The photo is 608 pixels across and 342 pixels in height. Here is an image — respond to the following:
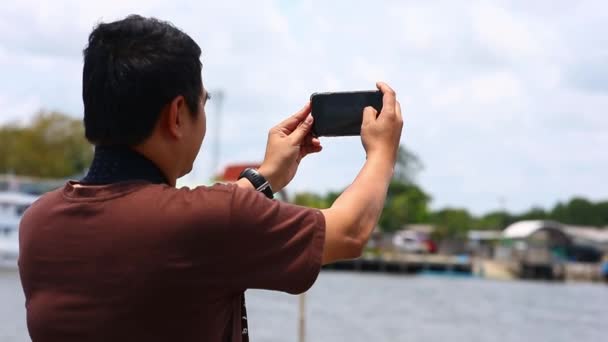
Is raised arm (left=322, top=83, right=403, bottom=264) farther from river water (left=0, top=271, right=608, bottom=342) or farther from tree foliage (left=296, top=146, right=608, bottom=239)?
tree foliage (left=296, top=146, right=608, bottom=239)

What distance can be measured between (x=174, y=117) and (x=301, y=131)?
1.57ft

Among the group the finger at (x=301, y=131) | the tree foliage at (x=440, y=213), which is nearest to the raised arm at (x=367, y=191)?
the finger at (x=301, y=131)

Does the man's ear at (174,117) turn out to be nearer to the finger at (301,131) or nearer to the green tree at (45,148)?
the finger at (301,131)

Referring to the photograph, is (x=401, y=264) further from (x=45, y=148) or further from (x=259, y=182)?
(x=259, y=182)

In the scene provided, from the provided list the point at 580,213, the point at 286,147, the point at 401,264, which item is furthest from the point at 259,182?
the point at 580,213

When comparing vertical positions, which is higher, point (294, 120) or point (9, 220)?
Result: point (294, 120)

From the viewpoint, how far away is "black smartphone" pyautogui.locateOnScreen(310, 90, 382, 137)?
2.21m

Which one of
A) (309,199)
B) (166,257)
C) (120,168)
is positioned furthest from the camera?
(309,199)

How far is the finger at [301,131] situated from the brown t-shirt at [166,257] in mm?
423

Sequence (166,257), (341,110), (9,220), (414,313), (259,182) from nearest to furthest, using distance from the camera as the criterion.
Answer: (166,257) → (341,110) → (259,182) → (414,313) → (9,220)

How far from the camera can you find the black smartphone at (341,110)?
2.21m

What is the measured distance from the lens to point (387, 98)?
2168 mm

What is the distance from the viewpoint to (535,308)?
52344 mm

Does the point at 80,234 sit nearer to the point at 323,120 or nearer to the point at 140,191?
the point at 140,191
